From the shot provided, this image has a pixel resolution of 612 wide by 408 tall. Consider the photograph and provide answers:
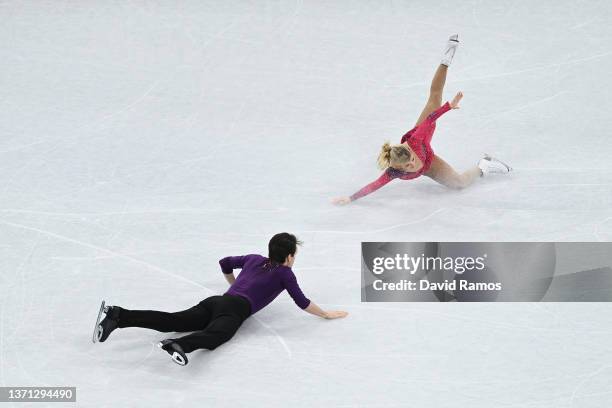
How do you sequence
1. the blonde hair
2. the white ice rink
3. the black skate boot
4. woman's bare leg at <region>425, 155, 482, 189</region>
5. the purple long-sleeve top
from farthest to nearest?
woman's bare leg at <region>425, 155, 482, 189</region>, the blonde hair, the purple long-sleeve top, the white ice rink, the black skate boot

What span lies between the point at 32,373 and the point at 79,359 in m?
0.24

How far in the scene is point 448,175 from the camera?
5.78 m

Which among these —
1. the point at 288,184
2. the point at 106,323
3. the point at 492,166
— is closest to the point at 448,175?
the point at 492,166

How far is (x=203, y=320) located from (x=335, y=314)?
0.73 metres

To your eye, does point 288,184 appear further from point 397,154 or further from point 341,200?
point 397,154

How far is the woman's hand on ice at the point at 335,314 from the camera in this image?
4.71 metres

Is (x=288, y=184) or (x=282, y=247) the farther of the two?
(x=288, y=184)

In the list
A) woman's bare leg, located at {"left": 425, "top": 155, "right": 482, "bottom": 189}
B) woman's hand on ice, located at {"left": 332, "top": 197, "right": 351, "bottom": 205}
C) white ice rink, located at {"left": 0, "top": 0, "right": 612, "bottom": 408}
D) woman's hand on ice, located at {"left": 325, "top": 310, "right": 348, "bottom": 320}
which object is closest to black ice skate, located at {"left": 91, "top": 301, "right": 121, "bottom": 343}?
white ice rink, located at {"left": 0, "top": 0, "right": 612, "bottom": 408}

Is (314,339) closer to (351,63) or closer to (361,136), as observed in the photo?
(361,136)

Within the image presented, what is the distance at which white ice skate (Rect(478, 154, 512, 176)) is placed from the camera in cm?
596

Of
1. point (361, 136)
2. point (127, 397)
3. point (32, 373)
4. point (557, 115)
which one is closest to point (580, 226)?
point (557, 115)

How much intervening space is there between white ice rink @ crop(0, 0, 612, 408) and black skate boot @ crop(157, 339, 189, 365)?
0.13 metres

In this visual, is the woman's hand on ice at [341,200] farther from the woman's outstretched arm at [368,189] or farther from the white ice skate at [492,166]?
the white ice skate at [492,166]

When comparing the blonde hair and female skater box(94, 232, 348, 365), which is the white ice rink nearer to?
female skater box(94, 232, 348, 365)
